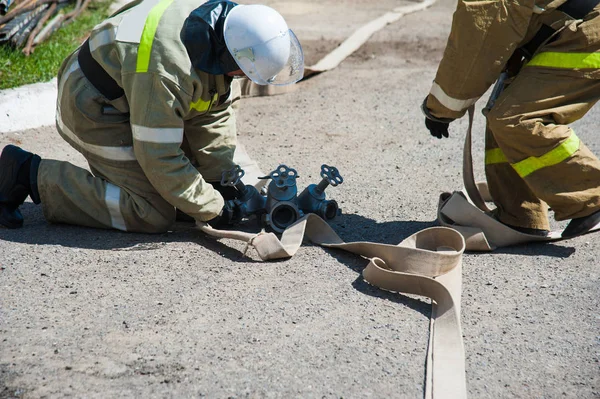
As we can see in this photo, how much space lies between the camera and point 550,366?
2916 mm

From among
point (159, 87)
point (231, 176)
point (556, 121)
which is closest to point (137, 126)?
point (159, 87)

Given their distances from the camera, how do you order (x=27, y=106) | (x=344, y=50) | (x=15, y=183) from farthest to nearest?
(x=344, y=50)
(x=27, y=106)
(x=15, y=183)

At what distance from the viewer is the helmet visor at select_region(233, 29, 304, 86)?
138 inches

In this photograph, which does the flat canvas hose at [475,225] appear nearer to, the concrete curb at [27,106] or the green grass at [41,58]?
the concrete curb at [27,106]

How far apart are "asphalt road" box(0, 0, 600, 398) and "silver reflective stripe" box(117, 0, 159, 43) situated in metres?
1.09

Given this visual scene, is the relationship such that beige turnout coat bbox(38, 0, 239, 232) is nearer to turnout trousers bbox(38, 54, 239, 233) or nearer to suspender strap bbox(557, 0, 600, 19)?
turnout trousers bbox(38, 54, 239, 233)

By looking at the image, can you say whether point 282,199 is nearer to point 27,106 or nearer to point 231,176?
point 231,176

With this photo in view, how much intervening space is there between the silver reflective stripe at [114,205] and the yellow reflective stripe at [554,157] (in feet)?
7.26

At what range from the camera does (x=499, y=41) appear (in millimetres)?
3609

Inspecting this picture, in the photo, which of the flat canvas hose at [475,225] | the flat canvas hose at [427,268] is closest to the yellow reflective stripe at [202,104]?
the flat canvas hose at [427,268]

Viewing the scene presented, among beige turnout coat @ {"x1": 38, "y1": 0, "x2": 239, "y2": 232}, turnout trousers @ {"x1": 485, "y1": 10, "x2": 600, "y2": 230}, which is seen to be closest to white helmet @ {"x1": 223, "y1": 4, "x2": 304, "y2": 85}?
beige turnout coat @ {"x1": 38, "y1": 0, "x2": 239, "y2": 232}

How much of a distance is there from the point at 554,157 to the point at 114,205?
93.7 inches

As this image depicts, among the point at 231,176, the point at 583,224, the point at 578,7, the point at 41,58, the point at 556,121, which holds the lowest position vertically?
the point at 583,224

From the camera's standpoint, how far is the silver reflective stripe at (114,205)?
3.86m
